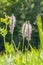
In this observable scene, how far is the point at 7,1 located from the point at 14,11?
0.33 metres

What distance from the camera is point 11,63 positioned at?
56.2 inches

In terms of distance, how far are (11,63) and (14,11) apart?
7380mm

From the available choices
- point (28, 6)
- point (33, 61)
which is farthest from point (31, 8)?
point (33, 61)

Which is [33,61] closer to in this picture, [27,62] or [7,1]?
[27,62]

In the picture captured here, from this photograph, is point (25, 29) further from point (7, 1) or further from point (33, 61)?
point (7, 1)

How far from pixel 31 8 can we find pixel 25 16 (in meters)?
0.27

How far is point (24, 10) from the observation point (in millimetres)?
8578

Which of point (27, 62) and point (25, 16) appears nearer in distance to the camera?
point (27, 62)

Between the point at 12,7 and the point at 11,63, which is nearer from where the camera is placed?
the point at 11,63

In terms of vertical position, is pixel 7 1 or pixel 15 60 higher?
pixel 7 1

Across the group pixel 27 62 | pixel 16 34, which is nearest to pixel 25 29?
pixel 27 62

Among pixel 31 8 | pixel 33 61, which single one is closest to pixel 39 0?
pixel 31 8

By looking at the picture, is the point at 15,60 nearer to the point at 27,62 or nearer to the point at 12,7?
the point at 27,62

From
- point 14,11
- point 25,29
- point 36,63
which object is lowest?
point 36,63
